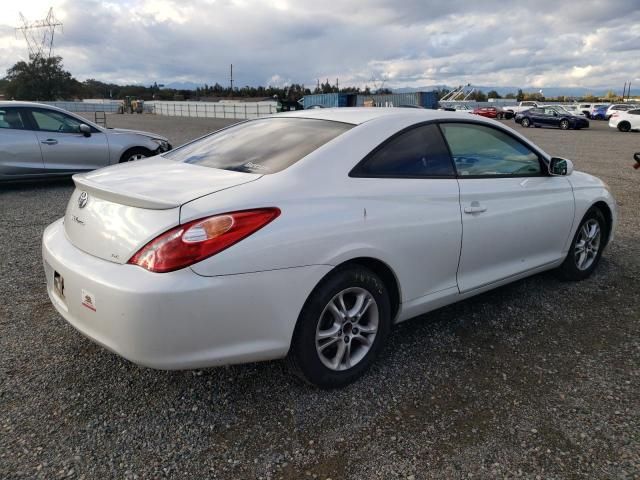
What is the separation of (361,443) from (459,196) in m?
1.63

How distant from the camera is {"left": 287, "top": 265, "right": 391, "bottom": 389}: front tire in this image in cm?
262

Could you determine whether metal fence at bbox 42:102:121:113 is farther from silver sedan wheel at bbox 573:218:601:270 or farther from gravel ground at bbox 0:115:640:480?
gravel ground at bbox 0:115:640:480

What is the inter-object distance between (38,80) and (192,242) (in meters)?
101

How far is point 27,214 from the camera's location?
7.02m

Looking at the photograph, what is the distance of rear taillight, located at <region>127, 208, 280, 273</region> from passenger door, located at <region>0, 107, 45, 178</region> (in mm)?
7288

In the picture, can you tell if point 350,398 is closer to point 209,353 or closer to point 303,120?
point 209,353

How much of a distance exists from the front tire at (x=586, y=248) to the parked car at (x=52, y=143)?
7.48m

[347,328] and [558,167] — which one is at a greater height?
[558,167]

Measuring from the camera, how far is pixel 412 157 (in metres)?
3.18

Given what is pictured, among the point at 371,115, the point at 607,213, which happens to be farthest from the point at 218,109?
the point at 371,115

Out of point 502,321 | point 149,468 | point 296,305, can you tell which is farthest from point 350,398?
point 502,321

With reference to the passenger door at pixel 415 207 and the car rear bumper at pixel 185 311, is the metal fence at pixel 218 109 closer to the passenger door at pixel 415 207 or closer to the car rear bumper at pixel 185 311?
the passenger door at pixel 415 207

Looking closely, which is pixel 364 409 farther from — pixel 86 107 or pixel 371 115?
pixel 86 107

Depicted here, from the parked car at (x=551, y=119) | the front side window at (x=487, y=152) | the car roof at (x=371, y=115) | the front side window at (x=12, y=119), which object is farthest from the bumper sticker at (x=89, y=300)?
the parked car at (x=551, y=119)
